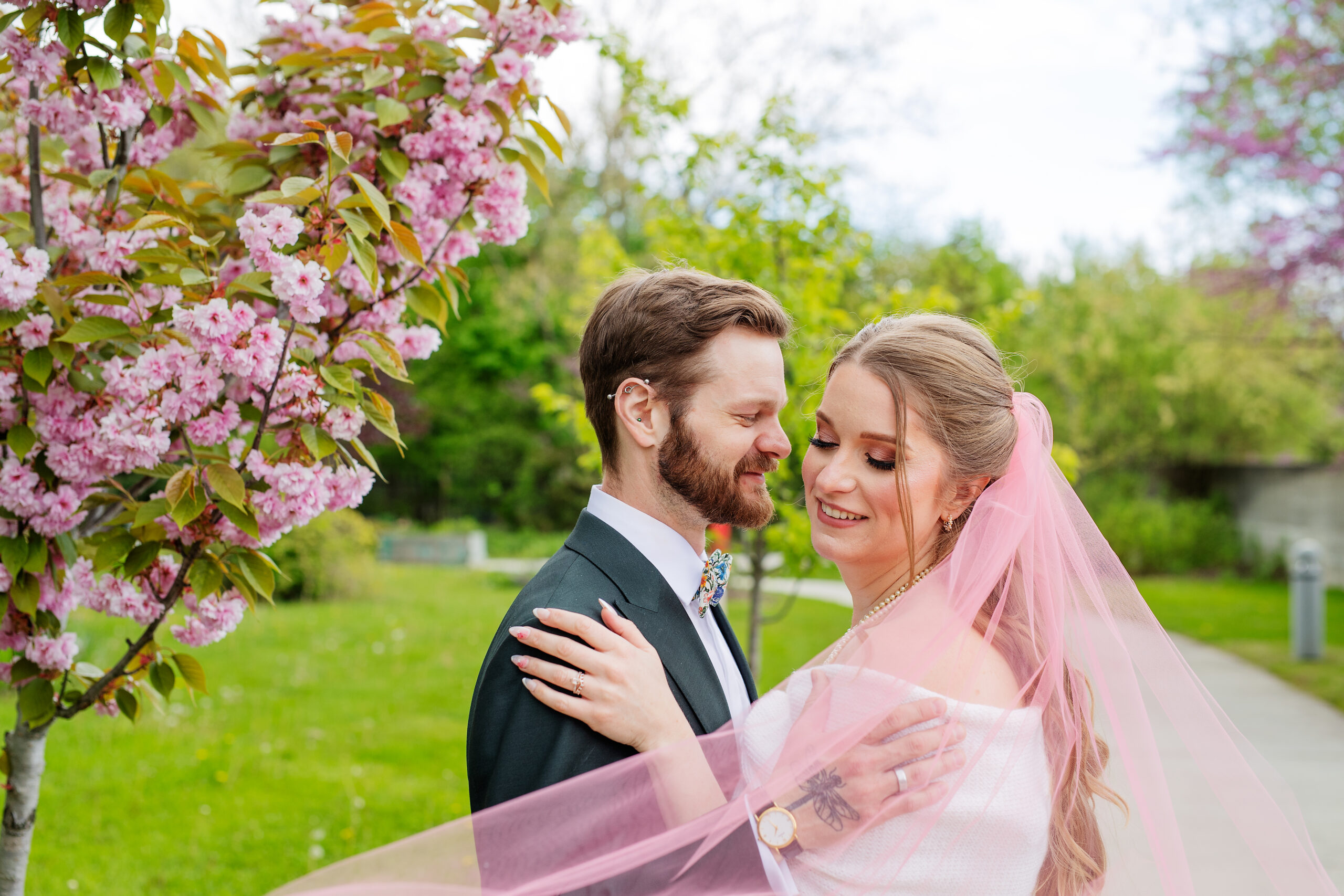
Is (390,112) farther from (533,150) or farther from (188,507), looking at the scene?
(188,507)

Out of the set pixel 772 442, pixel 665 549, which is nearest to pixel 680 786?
pixel 665 549

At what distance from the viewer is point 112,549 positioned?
2.24 metres

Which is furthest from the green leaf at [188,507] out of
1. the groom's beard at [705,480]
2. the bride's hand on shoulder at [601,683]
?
the groom's beard at [705,480]

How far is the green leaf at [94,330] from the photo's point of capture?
216 centimetres

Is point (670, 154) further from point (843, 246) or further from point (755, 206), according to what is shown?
point (843, 246)

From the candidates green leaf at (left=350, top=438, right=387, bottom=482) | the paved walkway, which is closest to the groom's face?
green leaf at (left=350, top=438, right=387, bottom=482)

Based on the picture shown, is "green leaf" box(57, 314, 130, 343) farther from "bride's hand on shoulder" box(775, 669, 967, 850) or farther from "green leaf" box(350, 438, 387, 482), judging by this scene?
"bride's hand on shoulder" box(775, 669, 967, 850)

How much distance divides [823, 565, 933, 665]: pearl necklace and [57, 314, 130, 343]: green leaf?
5.73 feet

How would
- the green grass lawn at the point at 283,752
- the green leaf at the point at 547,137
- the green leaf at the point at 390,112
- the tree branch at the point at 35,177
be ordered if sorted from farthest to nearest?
the green grass lawn at the point at 283,752 < the green leaf at the point at 547,137 < the tree branch at the point at 35,177 < the green leaf at the point at 390,112

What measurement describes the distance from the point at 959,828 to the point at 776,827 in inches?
13.9

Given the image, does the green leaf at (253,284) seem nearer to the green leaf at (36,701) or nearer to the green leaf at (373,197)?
the green leaf at (373,197)

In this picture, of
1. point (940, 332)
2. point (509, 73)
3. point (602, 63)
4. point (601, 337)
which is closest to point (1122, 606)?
point (940, 332)

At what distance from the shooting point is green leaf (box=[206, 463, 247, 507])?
6.92 feet

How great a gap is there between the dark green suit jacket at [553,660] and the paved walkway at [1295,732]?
108 inches
